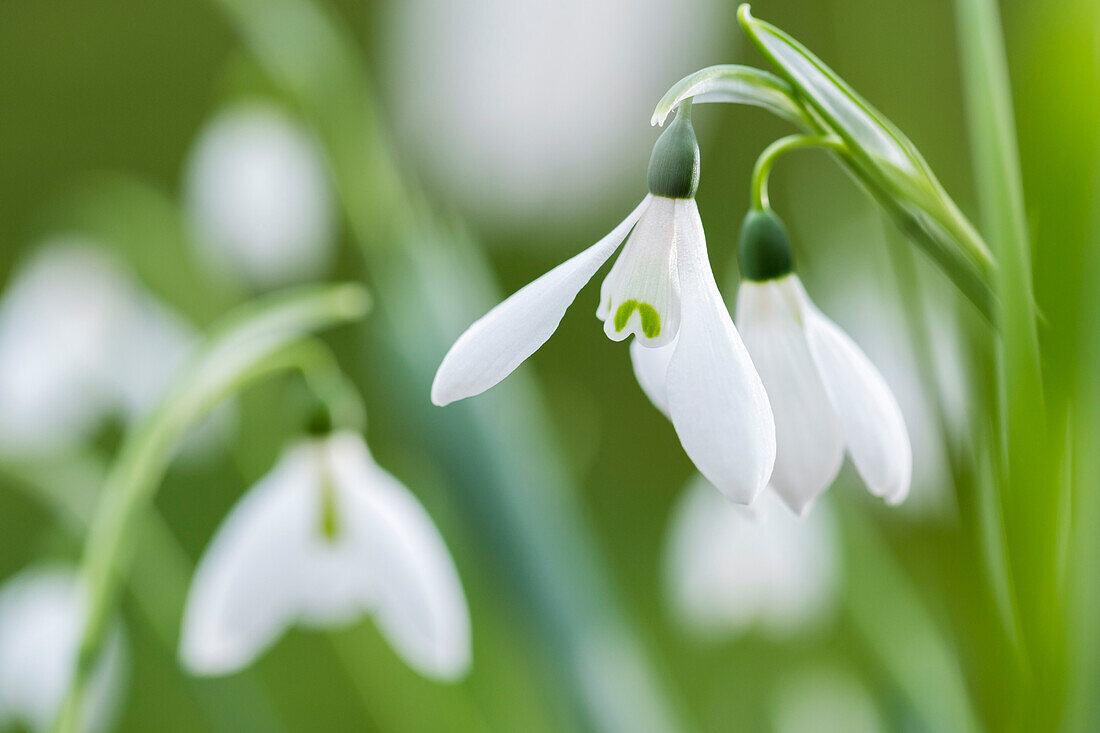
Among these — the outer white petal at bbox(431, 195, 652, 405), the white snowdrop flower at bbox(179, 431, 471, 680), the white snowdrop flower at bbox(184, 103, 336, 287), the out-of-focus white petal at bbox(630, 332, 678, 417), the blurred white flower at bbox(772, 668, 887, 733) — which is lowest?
the blurred white flower at bbox(772, 668, 887, 733)

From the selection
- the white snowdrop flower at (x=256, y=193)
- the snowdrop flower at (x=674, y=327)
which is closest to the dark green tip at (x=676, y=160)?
the snowdrop flower at (x=674, y=327)

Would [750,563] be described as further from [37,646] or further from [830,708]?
[37,646]

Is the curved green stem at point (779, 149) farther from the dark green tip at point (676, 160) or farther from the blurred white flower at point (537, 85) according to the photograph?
the blurred white flower at point (537, 85)

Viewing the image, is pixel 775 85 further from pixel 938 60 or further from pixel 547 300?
pixel 938 60

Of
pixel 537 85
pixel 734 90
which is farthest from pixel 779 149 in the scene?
pixel 537 85

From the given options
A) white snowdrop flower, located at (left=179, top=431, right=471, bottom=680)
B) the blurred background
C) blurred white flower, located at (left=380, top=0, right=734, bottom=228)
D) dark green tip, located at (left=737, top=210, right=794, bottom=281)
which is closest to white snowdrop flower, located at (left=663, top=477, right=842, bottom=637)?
the blurred background

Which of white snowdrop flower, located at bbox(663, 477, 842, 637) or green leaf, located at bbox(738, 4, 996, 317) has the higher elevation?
green leaf, located at bbox(738, 4, 996, 317)

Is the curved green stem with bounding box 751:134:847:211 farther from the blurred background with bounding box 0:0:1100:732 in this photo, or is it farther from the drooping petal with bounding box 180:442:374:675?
the drooping petal with bounding box 180:442:374:675

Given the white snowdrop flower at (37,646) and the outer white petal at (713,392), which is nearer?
the outer white petal at (713,392)
